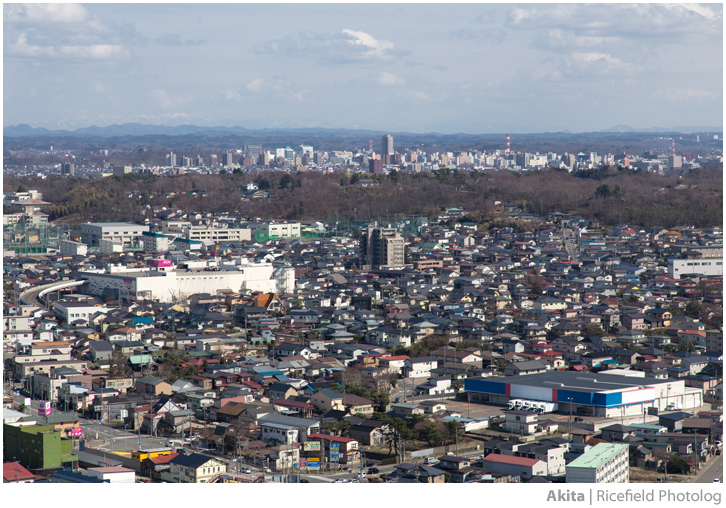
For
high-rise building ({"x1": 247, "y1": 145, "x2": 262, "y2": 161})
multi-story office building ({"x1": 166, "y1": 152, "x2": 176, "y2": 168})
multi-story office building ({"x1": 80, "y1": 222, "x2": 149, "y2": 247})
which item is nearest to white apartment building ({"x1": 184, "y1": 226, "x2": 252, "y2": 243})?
multi-story office building ({"x1": 80, "y1": 222, "x2": 149, "y2": 247})

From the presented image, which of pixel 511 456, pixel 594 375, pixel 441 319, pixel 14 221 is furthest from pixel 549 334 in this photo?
pixel 14 221

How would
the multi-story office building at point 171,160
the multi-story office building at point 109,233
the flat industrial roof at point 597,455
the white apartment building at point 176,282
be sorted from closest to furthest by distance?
the flat industrial roof at point 597,455, the white apartment building at point 176,282, the multi-story office building at point 109,233, the multi-story office building at point 171,160

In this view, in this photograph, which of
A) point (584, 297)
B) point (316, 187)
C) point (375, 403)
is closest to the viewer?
point (375, 403)

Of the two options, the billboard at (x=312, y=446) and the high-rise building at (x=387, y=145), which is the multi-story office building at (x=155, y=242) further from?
the high-rise building at (x=387, y=145)

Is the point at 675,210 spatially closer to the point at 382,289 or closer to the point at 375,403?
the point at 382,289

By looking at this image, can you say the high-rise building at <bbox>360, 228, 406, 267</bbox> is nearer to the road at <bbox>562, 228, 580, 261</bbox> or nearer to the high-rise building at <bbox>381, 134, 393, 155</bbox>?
the road at <bbox>562, 228, 580, 261</bbox>

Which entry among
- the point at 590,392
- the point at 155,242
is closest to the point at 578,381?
the point at 590,392

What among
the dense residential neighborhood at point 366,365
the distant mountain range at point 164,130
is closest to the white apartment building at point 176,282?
the dense residential neighborhood at point 366,365

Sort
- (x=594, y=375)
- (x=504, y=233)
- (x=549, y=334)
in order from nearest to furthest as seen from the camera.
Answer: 1. (x=594, y=375)
2. (x=549, y=334)
3. (x=504, y=233)
